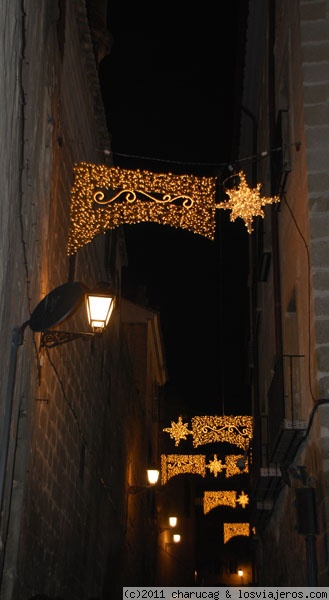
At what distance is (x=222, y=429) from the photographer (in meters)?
18.5

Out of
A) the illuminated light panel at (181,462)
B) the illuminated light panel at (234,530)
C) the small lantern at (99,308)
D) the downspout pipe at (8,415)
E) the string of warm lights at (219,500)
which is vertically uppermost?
the illuminated light panel at (234,530)

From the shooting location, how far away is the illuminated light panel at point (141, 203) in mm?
9984

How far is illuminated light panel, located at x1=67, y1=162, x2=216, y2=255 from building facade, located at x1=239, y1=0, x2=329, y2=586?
3.19ft

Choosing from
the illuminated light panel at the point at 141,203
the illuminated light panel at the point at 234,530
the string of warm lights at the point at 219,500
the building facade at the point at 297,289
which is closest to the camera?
the building facade at the point at 297,289

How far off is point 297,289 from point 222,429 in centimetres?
926

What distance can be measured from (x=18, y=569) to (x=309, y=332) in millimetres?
4008

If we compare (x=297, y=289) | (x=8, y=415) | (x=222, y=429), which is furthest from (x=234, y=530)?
(x=8, y=415)

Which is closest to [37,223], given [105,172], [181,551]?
[105,172]

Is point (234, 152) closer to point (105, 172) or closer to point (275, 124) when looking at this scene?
point (275, 124)

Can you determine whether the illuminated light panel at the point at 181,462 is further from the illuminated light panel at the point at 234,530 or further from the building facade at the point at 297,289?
the illuminated light panel at the point at 234,530

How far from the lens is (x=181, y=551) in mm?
42000

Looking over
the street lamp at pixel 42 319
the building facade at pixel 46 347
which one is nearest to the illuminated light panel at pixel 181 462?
the building facade at pixel 46 347

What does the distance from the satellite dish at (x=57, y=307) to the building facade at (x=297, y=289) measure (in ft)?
9.83

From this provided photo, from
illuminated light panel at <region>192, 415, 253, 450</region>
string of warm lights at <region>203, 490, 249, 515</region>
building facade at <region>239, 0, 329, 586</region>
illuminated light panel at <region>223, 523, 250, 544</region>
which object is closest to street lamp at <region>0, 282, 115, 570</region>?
building facade at <region>239, 0, 329, 586</region>
